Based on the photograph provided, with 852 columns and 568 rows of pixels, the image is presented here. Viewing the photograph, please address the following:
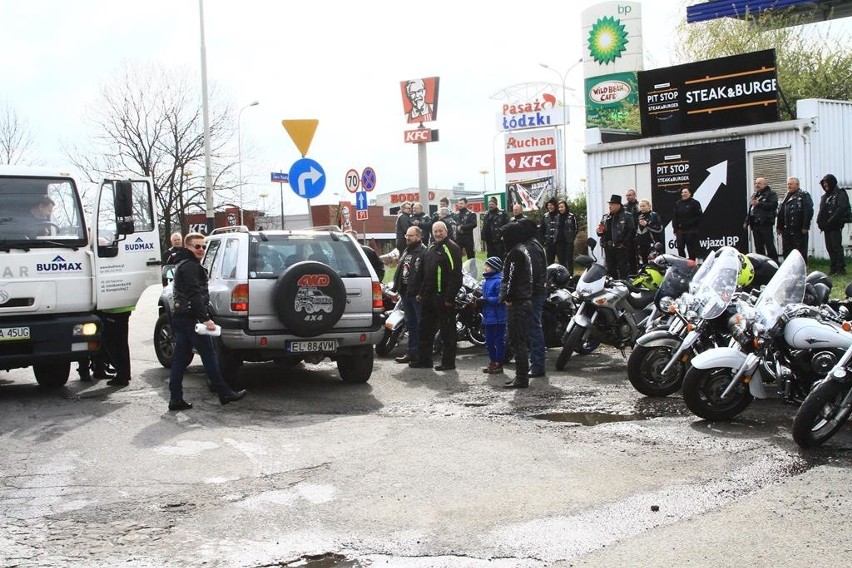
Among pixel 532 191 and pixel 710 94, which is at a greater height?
pixel 710 94

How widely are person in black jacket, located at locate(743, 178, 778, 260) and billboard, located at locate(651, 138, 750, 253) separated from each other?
6.81 feet

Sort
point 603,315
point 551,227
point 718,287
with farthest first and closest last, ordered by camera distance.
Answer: point 551,227, point 603,315, point 718,287

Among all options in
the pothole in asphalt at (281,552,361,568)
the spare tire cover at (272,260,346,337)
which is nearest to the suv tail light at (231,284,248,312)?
the spare tire cover at (272,260,346,337)

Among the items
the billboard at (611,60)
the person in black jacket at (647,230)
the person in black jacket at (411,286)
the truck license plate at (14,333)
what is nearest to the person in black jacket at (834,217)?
the person in black jacket at (647,230)

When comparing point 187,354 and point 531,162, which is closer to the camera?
point 187,354

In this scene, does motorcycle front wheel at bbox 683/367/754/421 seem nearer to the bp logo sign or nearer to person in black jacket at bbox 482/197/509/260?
person in black jacket at bbox 482/197/509/260

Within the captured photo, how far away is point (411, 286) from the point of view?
A: 1236cm

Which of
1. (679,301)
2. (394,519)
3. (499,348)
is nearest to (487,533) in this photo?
(394,519)

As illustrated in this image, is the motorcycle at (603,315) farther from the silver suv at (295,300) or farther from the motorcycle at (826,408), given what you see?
the motorcycle at (826,408)

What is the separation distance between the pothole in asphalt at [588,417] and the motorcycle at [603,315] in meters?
2.61

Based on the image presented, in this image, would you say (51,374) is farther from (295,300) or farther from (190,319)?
(295,300)

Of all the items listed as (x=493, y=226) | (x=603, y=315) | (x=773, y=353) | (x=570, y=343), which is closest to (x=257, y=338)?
(x=570, y=343)

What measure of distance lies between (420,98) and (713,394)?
24.0 metres

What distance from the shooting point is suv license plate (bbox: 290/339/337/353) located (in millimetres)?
10234
